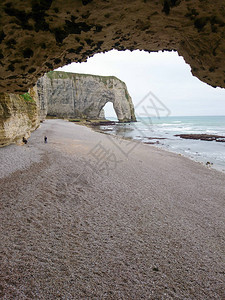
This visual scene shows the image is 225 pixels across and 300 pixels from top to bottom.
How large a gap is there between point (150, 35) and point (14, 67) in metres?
3.03

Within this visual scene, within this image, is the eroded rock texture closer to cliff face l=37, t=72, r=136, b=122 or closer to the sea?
the sea

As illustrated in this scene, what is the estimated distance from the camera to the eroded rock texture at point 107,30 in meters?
2.25

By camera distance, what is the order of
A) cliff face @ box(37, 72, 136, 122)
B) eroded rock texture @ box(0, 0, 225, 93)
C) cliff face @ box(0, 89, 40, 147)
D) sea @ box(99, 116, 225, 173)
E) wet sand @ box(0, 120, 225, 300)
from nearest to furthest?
1. eroded rock texture @ box(0, 0, 225, 93)
2. wet sand @ box(0, 120, 225, 300)
3. cliff face @ box(0, 89, 40, 147)
4. sea @ box(99, 116, 225, 173)
5. cliff face @ box(37, 72, 136, 122)

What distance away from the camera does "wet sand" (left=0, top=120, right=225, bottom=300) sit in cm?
280

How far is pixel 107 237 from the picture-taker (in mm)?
3910

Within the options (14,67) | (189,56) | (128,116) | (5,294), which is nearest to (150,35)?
(189,56)

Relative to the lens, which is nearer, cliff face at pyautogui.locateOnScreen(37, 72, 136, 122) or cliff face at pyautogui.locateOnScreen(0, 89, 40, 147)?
cliff face at pyautogui.locateOnScreen(0, 89, 40, 147)

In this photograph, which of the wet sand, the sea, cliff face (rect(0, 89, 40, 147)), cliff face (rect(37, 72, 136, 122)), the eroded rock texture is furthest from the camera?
cliff face (rect(37, 72, 136, 122))

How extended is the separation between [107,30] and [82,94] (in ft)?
222

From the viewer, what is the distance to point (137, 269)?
10.3ft

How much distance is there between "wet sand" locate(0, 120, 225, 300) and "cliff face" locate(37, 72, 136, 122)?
5902 centimetres

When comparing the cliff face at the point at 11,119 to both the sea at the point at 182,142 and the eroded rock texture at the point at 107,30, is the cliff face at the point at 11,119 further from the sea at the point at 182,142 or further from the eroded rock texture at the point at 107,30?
the sea at the point at 182,142

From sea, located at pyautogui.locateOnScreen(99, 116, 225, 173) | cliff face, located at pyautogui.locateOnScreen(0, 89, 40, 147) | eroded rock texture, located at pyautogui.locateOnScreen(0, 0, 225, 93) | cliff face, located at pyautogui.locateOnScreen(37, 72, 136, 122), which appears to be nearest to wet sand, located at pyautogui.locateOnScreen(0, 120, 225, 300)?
cliff face, located at pyautogui.locateOnScreen(0, 89, 40, 147)

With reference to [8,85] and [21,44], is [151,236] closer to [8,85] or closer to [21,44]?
[21,44]
